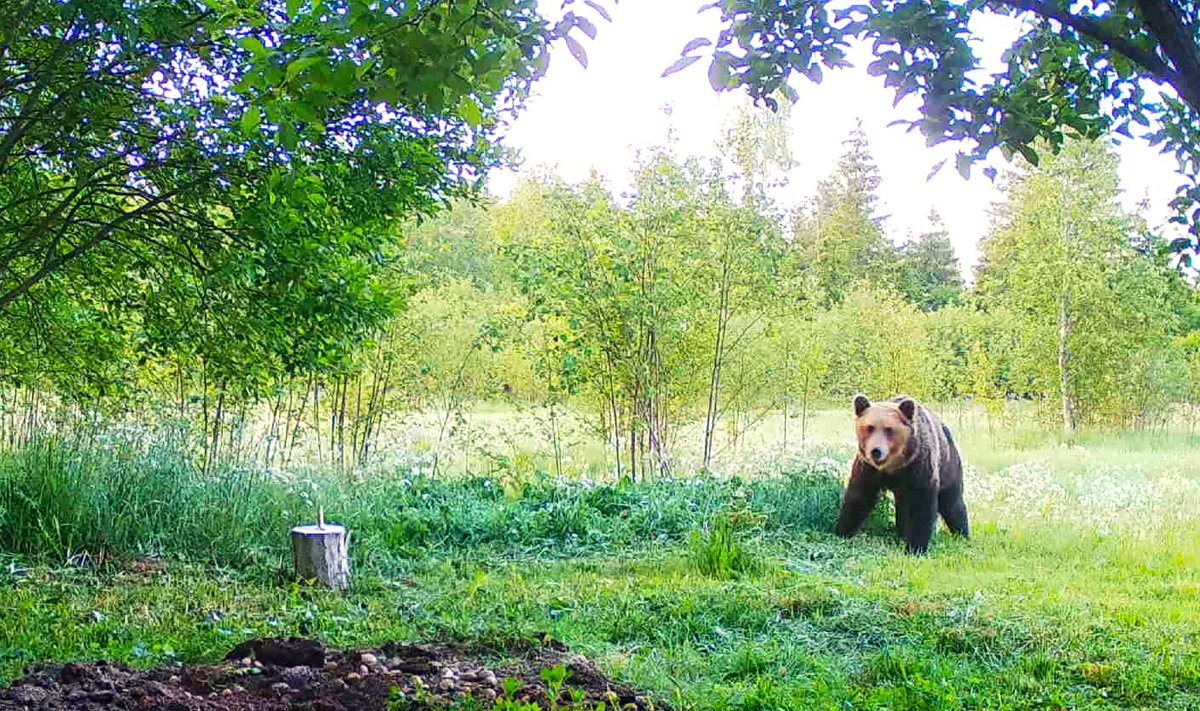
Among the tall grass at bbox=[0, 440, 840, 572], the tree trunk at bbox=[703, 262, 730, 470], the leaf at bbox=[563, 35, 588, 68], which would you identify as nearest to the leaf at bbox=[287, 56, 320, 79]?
the leaf at bbox=[563, 35, 588, 68]

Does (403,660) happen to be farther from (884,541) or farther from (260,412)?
(260,412)

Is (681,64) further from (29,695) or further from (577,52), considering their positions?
(29,695)

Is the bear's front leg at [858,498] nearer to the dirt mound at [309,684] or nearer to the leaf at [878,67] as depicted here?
the dirt mound at [309,684]

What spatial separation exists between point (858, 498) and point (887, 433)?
1.61 ft

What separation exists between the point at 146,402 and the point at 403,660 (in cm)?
445

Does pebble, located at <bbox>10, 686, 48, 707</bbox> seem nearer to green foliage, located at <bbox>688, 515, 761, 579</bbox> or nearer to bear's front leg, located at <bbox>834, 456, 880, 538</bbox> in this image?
green foliage, located at <bbox>688, 515, 761, 579</bbox>

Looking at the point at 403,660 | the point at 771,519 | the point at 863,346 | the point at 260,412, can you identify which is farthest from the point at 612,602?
the point at 863,346

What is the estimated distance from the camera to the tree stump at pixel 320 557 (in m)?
4.86

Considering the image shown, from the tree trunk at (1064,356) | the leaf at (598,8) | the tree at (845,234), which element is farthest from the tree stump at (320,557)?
the tree trunk at (1064,356)

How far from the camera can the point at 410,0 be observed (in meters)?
2.07

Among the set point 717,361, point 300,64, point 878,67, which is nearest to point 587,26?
point 300,64

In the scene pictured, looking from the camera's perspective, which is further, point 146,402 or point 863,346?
point 863,346

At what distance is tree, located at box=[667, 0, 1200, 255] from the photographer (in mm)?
2467

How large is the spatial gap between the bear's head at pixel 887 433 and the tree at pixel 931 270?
312 inches
